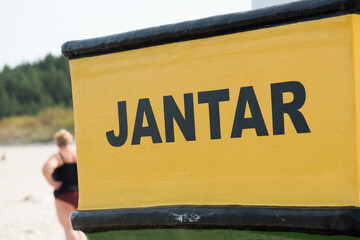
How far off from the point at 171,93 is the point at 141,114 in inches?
7.0

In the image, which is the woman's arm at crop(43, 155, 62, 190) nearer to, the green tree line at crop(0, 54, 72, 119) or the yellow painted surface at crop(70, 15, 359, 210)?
the yellow painted surface at crop(70, 15, 359, 210)

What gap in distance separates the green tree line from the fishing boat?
5078 cm

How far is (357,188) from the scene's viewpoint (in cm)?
192

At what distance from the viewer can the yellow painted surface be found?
77.0 inches

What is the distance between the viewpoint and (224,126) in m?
2.18

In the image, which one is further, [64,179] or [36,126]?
[36,126]

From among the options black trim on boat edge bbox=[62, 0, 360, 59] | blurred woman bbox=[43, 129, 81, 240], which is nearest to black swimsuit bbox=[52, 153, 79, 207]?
blurred woman bbox=[43, 129, 81, 240]

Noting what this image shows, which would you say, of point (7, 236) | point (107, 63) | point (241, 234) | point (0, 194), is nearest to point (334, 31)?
point (241, 234)

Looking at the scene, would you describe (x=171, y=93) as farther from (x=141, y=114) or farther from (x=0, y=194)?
(x=0, y=194)

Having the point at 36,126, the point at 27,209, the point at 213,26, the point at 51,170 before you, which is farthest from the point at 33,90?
the point at 213,26

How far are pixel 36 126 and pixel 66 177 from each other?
4399 cm

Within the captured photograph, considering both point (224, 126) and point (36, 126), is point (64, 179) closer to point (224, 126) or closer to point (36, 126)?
point (224, 126)

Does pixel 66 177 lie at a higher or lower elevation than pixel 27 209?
higher

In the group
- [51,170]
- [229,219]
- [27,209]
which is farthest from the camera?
[27,209]
